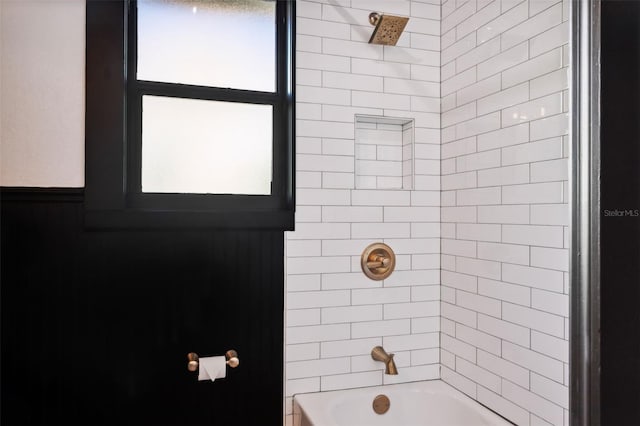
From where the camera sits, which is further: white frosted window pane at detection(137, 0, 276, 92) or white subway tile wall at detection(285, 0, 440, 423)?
white subway tile wall at detection(285, 0, 440, 423)

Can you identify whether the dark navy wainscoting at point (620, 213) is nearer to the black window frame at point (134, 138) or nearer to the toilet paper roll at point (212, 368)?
the black window frame at point (134, 138)

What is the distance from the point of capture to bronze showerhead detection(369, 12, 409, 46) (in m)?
1.95

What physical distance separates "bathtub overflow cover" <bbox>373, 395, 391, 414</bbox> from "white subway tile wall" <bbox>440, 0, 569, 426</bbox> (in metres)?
0.35

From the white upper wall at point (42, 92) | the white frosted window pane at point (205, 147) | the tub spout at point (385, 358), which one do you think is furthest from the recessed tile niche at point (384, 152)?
the white upper wall at point (42, 92)

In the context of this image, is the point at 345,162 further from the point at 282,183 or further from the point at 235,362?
the point at 235,362

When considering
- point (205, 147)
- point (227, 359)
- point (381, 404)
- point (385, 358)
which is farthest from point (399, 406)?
point (205, 147)

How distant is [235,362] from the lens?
1.78 meters

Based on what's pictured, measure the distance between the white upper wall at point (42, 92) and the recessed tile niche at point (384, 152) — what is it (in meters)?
1.22

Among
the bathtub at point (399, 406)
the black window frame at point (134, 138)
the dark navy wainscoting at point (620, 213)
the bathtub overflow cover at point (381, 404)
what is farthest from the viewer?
the bathtub overflow cover at point (381, 404)

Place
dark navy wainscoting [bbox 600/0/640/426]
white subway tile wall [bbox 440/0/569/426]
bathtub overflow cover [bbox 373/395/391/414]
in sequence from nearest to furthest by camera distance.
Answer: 1. dark navy wainscoting [bbox 600/0/640/426]
2. white subway tile wall [bbox 440/0/569/426]
3. bathtub overflow cover [bbox 373/395/391/414]

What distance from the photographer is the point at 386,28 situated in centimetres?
200

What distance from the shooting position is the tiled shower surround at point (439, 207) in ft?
5.33

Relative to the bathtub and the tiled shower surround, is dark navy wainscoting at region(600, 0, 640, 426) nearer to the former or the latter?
the tiled shower surround

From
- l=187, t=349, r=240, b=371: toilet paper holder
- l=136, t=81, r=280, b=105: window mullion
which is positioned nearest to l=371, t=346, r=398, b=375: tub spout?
l=187, t=349, r=240, b=371: toilet paper holder
